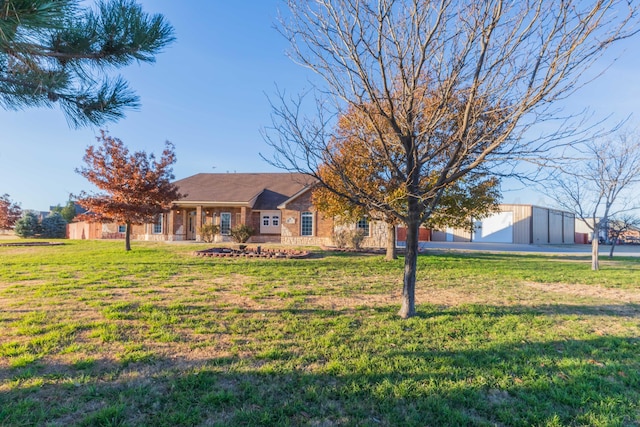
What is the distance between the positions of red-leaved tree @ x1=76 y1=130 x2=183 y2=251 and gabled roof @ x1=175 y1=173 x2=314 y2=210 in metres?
6.80

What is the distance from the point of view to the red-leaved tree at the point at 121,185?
1520cm

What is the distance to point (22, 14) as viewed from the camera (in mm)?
2275

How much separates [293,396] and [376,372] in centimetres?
93

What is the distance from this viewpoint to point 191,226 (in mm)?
25250

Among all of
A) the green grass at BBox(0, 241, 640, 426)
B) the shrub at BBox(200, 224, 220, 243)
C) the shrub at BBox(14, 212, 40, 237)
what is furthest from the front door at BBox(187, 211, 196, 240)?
the green grass at BBox(0, 241, 640, 426)

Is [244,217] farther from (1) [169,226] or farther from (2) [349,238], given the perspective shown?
(2) [349,238]

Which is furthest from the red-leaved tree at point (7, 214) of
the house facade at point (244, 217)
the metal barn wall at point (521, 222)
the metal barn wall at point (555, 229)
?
the metal barn wall at point (555, 229)

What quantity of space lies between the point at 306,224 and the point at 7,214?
26.5 m

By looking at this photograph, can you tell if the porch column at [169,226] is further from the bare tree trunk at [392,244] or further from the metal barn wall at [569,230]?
the metal barn wall at [569,230]

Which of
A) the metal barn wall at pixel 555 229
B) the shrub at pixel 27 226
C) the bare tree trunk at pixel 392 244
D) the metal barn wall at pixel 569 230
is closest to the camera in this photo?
the bare tree trunk at pixel 392 244

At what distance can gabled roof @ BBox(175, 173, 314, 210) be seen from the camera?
77.7 feet

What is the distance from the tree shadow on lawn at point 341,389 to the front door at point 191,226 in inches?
897

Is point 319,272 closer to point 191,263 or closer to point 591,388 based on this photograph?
point 191,263

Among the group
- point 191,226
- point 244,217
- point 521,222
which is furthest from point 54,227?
point 521,222
